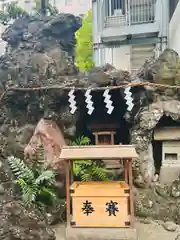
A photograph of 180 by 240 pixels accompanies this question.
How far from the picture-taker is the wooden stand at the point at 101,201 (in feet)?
25.2

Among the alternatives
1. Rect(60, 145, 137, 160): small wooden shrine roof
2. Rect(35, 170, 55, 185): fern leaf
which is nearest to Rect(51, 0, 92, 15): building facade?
Rect(35, 170, 55, 185): fern leaf

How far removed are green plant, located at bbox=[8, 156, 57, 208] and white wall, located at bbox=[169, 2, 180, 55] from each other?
937 centimetres

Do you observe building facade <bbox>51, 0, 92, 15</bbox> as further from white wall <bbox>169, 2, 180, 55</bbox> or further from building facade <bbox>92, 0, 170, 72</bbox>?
white wall <bbox>169, 2, 180, 55</bbox>

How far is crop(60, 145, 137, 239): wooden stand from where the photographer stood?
7.69 metres

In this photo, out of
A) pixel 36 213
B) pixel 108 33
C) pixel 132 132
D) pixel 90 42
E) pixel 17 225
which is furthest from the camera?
pixel 90 42

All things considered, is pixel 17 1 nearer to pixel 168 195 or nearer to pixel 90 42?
pixel 90 42

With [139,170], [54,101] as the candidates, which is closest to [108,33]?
[54,101]

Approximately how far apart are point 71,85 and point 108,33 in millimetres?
6224

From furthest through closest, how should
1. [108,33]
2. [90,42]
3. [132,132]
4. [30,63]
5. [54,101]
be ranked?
[90,42] → [108,33] → [30,63] → [54,101] → [132,132]

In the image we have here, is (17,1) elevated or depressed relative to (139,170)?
elevated

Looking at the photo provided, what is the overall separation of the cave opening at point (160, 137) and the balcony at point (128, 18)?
6.83 m

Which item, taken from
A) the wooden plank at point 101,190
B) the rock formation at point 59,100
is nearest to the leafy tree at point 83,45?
the rock formation at point 59,100

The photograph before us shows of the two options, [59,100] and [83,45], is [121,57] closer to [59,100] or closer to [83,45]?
[83,45]

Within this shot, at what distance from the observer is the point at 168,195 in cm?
976
